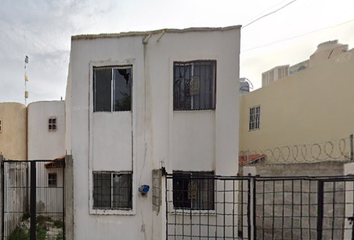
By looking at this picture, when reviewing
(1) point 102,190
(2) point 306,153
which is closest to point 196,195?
(1) point 102,190

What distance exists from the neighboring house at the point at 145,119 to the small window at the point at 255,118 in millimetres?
4897

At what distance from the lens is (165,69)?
16.9ft

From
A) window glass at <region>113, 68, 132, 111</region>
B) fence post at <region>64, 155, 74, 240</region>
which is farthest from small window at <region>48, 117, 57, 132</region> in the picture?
window glass at <region>113, 68, 132, 111</region>

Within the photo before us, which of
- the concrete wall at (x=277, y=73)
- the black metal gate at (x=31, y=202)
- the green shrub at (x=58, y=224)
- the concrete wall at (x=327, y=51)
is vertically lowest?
the green shrub at (x=58, y=224)

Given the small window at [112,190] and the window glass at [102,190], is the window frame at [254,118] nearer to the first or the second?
the small window at [112,190]

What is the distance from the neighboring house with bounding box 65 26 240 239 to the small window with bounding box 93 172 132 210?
30 mm

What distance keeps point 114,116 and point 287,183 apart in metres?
5.56

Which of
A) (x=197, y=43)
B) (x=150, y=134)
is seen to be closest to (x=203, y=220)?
(x=150, y=134)

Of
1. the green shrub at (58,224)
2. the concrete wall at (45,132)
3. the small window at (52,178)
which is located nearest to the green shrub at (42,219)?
the green shrub at (58,224)

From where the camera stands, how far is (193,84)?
524 cm

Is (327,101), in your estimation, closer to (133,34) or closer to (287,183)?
(287,183)

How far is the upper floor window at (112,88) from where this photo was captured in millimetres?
5363

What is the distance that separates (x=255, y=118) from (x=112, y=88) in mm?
7705

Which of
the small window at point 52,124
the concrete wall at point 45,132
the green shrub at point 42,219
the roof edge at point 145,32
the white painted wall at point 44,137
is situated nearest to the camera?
the roof edge at point 145,32
